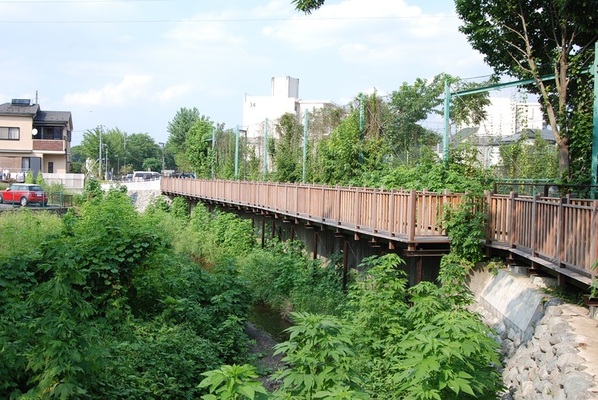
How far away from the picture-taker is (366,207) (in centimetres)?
1652

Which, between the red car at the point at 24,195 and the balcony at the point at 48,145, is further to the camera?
the balcony at the point at 48,145

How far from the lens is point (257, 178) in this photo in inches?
1558

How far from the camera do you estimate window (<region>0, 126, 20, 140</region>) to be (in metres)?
60.8

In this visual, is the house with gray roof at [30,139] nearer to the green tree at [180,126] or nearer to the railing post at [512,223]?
the green tree at [180,126]

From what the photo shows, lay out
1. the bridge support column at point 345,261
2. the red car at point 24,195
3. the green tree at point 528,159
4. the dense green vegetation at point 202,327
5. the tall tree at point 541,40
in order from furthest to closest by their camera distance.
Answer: the red car at point 24,195
the green tree at point 528,159
the bridge support column at point 345,261
the tall tree at point 541,40
the dense green vegetation at point 202,327

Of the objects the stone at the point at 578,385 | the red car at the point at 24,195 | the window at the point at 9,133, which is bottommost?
the stone at the point at 578,385

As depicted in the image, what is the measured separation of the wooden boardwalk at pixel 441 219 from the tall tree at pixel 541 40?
4181 mm

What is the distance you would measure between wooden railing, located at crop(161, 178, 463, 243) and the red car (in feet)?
65.5

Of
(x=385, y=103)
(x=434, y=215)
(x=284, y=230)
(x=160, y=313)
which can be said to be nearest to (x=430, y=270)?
(x=434, y=215)

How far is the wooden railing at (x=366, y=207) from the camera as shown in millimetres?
14242

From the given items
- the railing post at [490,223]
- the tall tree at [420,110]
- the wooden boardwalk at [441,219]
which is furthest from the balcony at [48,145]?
the railing post at [490,223]

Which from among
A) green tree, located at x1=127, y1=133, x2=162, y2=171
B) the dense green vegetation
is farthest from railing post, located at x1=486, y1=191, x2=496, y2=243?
green tree, located at x1=127, y1=133, x2=162, y2=171

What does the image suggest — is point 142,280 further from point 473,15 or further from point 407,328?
point 473,15

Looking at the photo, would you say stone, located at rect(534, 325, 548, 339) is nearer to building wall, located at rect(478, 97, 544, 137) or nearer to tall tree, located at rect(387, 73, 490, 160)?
tall tree, located at rect(387, 73, 490, 160)
